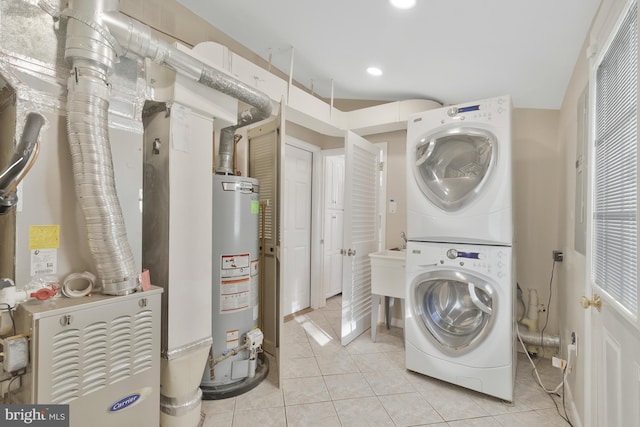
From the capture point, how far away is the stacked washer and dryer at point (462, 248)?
187 centimetres

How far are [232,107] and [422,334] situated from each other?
2081 millimetres

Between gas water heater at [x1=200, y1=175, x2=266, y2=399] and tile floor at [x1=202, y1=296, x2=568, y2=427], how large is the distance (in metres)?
0.12

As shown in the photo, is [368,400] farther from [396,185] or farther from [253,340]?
[396,185]

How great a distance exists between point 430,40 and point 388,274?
190 centimetres

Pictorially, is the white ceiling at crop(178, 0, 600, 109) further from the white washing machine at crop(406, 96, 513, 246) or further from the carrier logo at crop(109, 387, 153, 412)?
the carrier logo at crop(109, 387, 153, 412)

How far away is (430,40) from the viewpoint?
77.2 inches

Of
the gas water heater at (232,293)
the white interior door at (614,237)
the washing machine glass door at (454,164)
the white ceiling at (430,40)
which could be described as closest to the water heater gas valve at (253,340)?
the gas water heater at (232,293)

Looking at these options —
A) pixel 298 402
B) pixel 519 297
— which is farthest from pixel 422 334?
pixel 519 297

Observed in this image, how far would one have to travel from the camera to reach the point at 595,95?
4.47 feet

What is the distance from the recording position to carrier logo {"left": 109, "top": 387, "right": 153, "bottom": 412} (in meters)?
1.23

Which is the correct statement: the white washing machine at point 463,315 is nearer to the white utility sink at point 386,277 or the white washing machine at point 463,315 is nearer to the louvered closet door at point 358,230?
the white utility sink at point 386,277

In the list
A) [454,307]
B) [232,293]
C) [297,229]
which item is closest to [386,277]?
[454,307]

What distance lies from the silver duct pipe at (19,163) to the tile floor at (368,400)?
1.51 metres

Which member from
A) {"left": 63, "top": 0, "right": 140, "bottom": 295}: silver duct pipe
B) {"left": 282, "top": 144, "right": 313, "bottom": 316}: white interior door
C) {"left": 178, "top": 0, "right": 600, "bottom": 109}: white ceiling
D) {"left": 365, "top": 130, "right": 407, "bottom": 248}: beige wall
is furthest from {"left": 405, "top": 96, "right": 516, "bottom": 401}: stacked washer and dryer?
{"left": 63, "top": 0, "right": 140, "bottom": 295}: silver duct pipe
